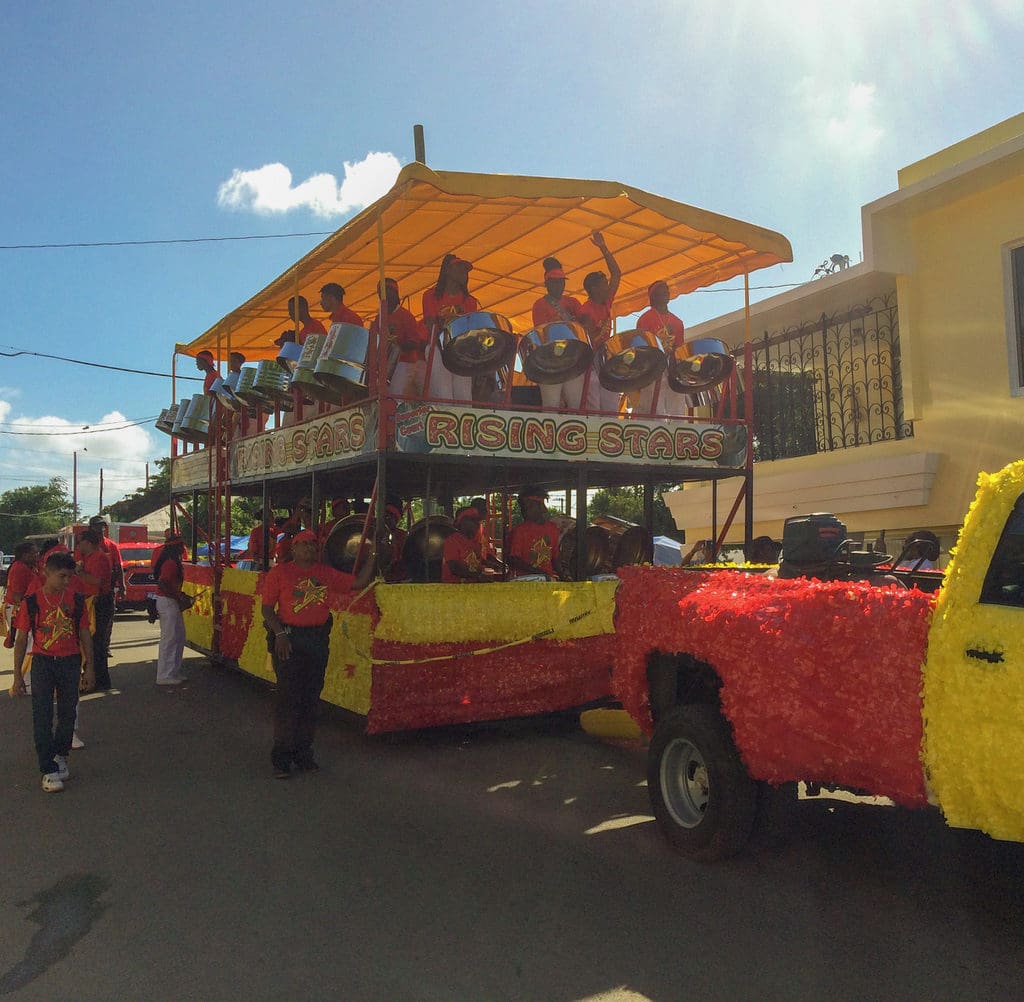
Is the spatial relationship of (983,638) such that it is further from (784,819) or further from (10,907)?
(10,907)

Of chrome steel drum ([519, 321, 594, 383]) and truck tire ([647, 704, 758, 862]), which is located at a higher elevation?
chrome steel drum ([519, 321, 594, 383])

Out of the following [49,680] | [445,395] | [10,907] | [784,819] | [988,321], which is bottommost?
[10,907]

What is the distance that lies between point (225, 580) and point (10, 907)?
729 centimetres

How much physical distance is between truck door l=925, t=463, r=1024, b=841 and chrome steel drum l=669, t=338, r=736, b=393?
567 cm

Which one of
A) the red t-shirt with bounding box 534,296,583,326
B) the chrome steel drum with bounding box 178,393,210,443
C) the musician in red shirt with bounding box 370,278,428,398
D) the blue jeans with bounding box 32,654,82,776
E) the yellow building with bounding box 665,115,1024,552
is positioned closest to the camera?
the blue jeans with bounding box 32,654,82,776

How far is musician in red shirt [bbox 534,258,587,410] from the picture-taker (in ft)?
27.7

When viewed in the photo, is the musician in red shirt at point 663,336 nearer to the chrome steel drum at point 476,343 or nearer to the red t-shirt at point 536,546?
the red t-shirt at point 536,546

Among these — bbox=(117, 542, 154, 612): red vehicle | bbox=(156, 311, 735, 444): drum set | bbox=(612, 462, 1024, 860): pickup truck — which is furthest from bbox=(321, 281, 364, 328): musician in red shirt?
bbox=(117, 542, 154, 612): red vehicle

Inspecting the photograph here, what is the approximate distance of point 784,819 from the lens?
14.7 feet

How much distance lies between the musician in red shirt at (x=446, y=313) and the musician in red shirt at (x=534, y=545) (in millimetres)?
1361

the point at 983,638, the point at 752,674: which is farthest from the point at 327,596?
the point at 983,638

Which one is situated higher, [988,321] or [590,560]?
[988,321]

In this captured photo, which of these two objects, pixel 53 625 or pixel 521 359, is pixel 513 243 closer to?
pixel 521 359

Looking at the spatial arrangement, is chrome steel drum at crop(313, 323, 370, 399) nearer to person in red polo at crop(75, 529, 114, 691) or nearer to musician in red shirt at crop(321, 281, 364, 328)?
musician in red shirt at crop(321, 281, 364, 328)
